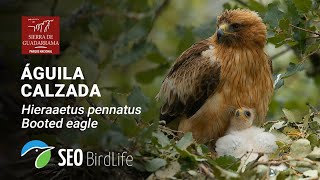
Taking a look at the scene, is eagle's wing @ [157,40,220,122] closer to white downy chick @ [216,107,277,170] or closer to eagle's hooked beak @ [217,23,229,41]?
eagle's hooked beak @ [217,23,229,41]

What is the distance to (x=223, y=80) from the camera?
465 cm

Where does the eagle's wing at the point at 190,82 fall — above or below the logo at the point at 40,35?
below

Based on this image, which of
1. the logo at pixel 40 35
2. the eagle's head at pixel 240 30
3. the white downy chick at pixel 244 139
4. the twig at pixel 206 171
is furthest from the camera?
the eagle's head at pixel 240 30

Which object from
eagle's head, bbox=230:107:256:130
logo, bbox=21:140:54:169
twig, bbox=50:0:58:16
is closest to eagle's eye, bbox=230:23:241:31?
eagle's head, bbox=230:107:256:130

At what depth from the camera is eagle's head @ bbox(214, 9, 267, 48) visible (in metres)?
4.76

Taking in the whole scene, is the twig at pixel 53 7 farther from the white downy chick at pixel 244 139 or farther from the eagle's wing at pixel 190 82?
the eagle's wing at pixel 190 82

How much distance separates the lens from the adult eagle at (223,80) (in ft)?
15.3

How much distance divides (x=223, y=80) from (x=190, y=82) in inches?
9.3

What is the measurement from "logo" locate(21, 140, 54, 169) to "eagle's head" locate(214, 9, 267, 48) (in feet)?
5.26

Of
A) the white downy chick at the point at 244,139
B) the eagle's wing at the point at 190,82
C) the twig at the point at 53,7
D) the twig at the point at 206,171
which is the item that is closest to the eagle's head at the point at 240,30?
the eagle's wing at the point at 190,82

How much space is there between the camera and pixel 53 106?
3.71 m

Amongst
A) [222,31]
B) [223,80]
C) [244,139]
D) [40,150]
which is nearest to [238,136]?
[244,139]

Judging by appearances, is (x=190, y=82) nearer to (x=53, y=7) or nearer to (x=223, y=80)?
(x=223, y=80)

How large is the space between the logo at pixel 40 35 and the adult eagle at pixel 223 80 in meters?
1.27
